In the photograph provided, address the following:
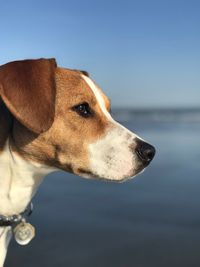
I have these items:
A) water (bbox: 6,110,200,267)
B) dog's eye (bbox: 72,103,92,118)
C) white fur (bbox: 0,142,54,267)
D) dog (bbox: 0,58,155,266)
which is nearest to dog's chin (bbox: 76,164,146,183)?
dog (bbox: 0,58,155,266)

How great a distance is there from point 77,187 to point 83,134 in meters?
4.79

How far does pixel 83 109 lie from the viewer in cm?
384

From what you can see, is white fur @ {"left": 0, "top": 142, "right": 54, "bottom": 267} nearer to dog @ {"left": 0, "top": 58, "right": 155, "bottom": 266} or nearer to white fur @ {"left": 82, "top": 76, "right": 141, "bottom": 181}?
dog @ {"left": 0, "top": 58, "right": 155, "bottom": 266}

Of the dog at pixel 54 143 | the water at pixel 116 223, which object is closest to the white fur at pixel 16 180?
the dog at pixel 54 143

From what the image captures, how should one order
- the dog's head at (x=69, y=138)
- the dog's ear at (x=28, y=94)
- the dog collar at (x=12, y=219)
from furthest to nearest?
the dog collar at (x=12, y=219) → the dog's head at (x=69, y=138) → the dog's ear at (x=28, y=94)

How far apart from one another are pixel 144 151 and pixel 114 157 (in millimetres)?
231

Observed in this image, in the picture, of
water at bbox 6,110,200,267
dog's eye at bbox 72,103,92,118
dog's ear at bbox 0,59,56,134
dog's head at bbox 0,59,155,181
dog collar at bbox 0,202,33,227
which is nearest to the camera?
dog's ear at bbox 0,59,56,134

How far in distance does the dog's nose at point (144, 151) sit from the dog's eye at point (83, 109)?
0.44 meters

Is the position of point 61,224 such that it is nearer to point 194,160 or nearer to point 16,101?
point 16,101

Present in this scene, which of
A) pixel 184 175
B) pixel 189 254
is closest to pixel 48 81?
pixel 189 254

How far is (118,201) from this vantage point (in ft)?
24.7

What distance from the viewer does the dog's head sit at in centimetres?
365

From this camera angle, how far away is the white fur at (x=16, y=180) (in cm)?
372

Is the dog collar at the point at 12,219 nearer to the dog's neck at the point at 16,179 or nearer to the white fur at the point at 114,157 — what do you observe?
the dog's neck at the point at 16,179
